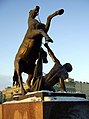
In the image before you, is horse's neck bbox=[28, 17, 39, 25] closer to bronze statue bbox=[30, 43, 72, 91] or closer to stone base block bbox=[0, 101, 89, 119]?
bronze statue bbox=[30, 43, 72, 91]

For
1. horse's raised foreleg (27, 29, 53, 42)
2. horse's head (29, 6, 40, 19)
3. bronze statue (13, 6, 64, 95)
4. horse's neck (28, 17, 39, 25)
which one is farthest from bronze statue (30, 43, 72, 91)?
horse's head (29, 6, 40, 19)

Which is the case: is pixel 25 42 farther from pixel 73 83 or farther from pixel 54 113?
pixel 73 83

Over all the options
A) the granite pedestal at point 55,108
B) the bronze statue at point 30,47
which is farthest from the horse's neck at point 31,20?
the granite pedestal at point 55,108

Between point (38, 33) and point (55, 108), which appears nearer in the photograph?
point (55, 108)

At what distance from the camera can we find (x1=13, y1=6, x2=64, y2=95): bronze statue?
7090 mm

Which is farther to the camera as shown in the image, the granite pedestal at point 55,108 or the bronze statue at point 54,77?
the bronze statue at point 54,77

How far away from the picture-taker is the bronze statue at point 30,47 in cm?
709

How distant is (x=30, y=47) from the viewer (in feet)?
23.5

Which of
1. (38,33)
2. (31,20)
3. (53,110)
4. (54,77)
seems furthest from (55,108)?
(31,20)

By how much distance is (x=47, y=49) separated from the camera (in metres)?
7.34

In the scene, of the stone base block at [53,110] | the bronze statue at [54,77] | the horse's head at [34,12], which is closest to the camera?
the stone base block at [53,110]

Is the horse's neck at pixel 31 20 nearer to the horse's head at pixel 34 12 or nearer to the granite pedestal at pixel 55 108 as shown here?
the horse's head at pixel 34 12

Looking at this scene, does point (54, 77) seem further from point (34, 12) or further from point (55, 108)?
point (34, 12)

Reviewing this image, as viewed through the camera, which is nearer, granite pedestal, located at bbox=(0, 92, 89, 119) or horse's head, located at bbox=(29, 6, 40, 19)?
granite pedestal, located at bbox=(0, 92, 89, 119)
